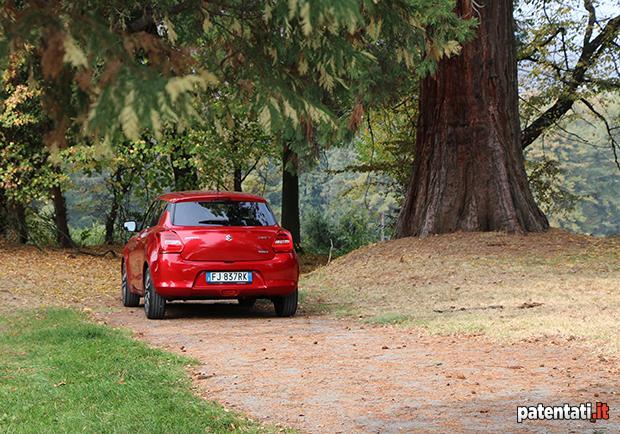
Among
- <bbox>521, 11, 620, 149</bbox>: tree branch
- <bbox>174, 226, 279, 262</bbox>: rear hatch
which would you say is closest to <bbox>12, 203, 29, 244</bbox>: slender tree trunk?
<bbox>521, 11, 620, 149</bbox>: tree branch

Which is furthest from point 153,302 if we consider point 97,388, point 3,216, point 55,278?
point 3,216

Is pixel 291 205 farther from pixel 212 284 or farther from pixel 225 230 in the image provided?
pixel 212 284

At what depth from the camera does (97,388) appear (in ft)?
24.3

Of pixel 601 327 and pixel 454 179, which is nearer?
pixel 601 327

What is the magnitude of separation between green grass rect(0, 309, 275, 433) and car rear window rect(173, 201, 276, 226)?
2.07 m

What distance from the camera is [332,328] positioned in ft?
38.1

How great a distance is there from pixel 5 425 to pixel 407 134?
23.2 meters

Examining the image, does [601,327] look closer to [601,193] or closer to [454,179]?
[454,179]

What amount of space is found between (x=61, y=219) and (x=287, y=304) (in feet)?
53.0

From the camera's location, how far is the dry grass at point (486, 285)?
10945 millimetres

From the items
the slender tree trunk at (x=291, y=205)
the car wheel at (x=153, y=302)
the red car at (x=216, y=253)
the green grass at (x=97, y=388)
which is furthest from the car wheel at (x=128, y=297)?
the slender tree trunk at (x=291, y=205)

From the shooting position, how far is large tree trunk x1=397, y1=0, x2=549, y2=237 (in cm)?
1877

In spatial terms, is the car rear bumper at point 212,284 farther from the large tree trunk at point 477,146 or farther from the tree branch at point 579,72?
the tree branch at point 579,72

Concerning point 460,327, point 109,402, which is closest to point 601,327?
point 460,327
